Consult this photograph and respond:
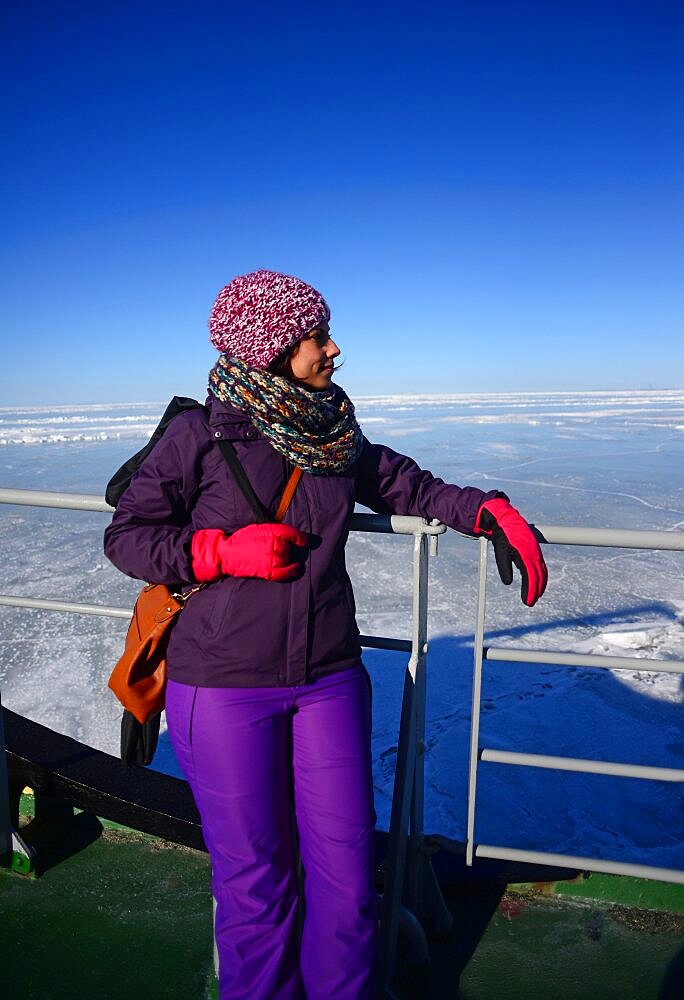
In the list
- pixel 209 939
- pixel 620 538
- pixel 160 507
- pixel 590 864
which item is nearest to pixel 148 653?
pixel 160 507

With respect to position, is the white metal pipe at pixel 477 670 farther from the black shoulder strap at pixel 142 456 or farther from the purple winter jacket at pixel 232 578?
the black shoulder strap at pixel 142 456

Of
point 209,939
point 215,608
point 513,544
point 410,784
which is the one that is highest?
point 513,544

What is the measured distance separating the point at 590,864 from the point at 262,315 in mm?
1626

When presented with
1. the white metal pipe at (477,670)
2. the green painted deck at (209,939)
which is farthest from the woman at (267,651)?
the green painted deck at (209,939)

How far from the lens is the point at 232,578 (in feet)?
5.17

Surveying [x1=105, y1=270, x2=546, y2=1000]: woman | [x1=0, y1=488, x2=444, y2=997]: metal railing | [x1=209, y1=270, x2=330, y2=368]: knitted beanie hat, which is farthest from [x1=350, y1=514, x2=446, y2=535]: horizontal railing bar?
[x1=209, y1=270, x2=330, y2=368]: knitted beanie hat

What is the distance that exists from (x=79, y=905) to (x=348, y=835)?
3.59 ft

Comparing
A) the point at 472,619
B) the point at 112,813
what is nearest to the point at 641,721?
the point at 472,619

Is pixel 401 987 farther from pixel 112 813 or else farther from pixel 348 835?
pixel 112 813

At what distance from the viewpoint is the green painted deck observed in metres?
1.86

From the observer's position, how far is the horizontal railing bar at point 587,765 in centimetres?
179

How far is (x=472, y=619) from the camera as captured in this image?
583 centimetres

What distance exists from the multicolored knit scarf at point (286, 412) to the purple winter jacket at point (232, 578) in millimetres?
38

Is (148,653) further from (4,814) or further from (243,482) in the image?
(4,814)
